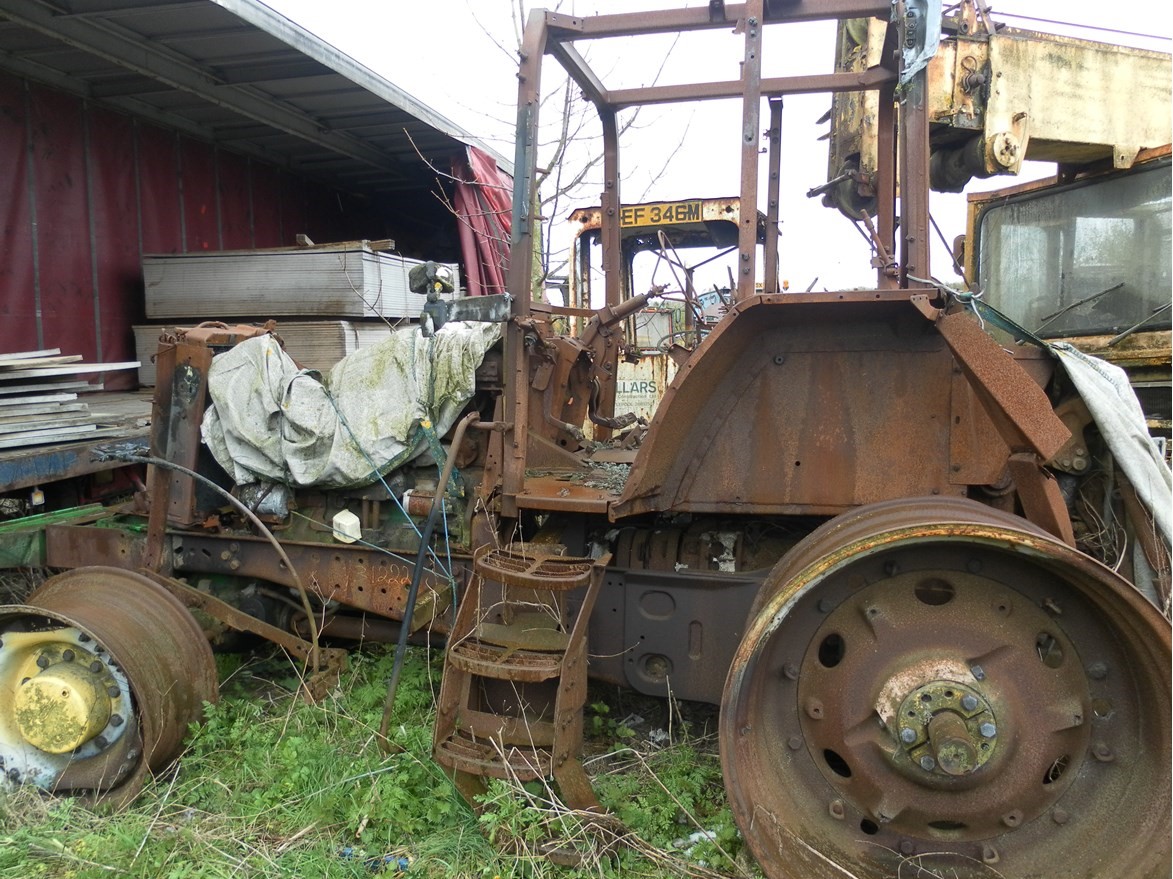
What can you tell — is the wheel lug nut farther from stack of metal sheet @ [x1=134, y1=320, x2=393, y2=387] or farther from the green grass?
stack of metal sheet @ [x1=134, y1=320, x2=393, y2=387]

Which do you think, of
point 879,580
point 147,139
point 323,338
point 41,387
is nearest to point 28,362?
point 41,387

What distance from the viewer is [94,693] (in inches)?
111

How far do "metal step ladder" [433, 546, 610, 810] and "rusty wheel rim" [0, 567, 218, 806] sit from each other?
1.13m

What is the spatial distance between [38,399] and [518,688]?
324 cm

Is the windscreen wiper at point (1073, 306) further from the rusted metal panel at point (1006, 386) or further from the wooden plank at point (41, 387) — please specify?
the wooden plank at point (41, 387)

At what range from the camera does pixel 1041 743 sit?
2.23m

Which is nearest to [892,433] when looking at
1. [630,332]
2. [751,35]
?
[751,35]

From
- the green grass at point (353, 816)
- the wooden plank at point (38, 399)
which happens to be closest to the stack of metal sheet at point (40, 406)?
the wooden plank at point (38, 399)

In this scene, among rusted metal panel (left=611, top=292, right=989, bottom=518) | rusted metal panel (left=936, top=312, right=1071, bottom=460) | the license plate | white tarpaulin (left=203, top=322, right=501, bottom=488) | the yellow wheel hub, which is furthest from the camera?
the license plate

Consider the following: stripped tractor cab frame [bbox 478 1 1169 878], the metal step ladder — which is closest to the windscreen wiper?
stripped tractor cab frame [bbox 478 1 1169 878]

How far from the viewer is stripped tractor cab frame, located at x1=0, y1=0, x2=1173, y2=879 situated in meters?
2.21

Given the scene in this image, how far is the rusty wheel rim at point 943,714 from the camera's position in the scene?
2.14 meters

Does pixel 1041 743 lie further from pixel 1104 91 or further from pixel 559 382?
pixel 1104 91

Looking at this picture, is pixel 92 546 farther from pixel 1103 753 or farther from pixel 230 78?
pixel 230 78
